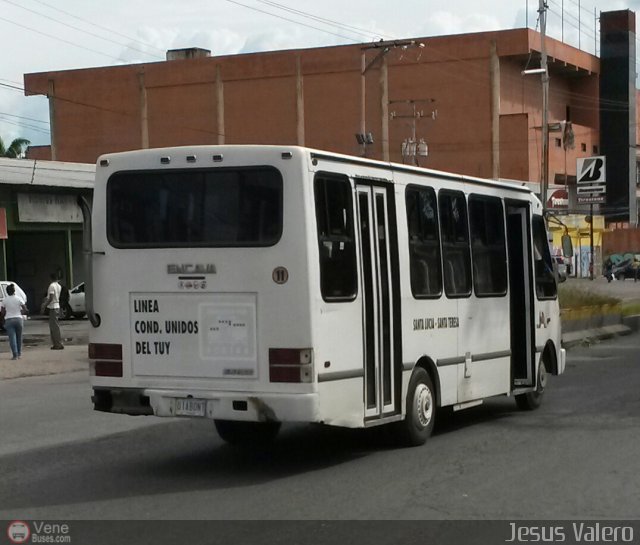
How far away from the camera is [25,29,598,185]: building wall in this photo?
63719mm

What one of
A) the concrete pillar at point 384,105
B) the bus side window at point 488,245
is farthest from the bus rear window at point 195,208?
the concrete pillar at point 384,105

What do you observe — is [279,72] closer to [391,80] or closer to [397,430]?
[391,80]

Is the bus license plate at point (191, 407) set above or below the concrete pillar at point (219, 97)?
below

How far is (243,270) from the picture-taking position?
9.56 metres

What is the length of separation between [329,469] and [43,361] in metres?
13.8

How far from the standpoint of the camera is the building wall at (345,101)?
6372cm

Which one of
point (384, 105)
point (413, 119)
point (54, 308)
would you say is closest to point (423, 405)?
point (54, 308)

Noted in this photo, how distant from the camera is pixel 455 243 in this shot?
11953 mm

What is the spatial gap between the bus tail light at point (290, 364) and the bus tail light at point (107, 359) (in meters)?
1.51

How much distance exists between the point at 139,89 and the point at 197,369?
65685 mm

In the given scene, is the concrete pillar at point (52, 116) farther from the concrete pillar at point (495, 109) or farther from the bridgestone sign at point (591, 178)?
the bridgestone sign at point (591, 178)
